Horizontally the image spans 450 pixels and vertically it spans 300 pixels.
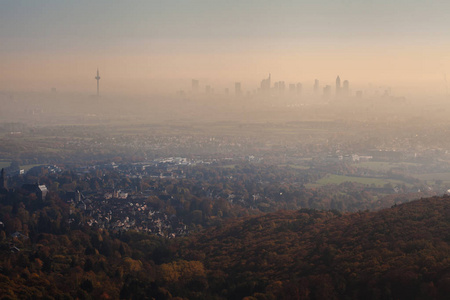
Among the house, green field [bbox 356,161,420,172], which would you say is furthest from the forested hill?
green field [bbox 356,161,420,172]

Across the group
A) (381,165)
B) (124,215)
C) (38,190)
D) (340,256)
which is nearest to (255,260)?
(340,256)

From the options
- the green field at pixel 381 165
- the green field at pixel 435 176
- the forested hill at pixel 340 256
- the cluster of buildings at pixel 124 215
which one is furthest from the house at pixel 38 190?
the green field at pixel 381 165

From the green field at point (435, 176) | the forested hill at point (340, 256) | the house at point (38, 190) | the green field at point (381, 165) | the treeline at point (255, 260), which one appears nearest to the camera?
the forested hill at point (340, 256)

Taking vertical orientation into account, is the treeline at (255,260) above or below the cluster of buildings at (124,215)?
above

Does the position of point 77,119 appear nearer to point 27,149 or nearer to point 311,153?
point 27,149

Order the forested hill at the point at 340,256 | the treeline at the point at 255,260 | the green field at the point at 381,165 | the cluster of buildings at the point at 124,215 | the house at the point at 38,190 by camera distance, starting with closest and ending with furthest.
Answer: the forested hill at the point at 340,256 < the treeline at the point at 255,260 < the cluster of buildings at the point at 124,215 < the house at the point at 38,190 < the green field at the point at 381,165

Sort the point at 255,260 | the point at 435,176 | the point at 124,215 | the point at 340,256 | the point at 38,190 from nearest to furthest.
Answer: the point at 340,256, the point at 255,260, the point at 124,215, the point at 38,190, the point at 435,176

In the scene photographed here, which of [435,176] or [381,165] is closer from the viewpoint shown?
[435,176]

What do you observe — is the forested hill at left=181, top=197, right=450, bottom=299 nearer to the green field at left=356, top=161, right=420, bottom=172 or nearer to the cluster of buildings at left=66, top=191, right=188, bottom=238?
the cluster of buildings at left=66, top=191, right=188, bottom=238

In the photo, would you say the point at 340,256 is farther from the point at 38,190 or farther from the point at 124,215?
the point at 38,190

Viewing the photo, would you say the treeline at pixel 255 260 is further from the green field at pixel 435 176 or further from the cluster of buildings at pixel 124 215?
the green field at pixel 435 176
